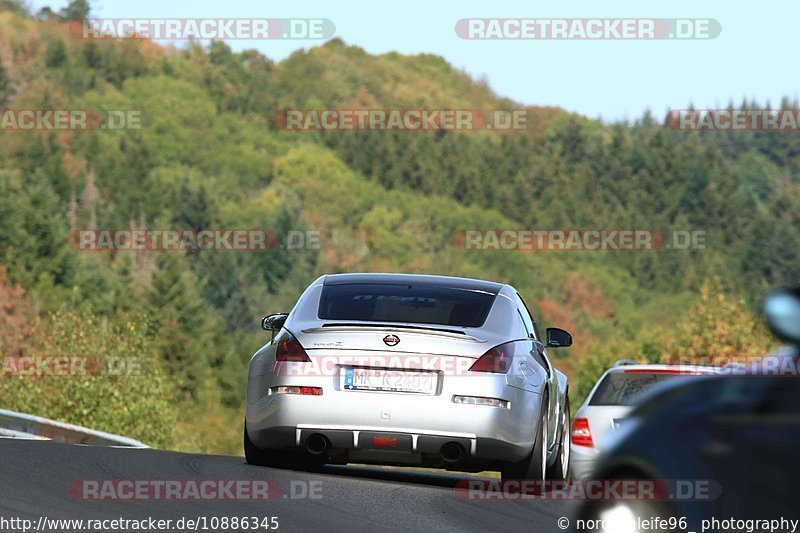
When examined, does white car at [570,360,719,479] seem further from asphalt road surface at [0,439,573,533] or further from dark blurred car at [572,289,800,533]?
dark blurred car at [572,289,800,533]

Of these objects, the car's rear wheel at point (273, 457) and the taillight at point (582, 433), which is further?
the taillight at point (582, 433)

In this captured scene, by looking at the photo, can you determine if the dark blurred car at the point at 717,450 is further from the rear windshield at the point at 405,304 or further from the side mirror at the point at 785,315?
the rear windshield at the point at 405,304

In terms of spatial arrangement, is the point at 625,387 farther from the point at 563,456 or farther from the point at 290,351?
the point at 290,351

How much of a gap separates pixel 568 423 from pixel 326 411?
119 inches

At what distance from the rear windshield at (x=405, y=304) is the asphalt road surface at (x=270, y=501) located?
1174mm

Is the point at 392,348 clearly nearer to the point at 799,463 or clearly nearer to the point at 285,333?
the point at 285,333

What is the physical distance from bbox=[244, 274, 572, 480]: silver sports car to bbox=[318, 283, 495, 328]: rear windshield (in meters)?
0.02

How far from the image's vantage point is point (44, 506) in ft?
28.3

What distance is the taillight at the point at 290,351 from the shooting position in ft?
36.6

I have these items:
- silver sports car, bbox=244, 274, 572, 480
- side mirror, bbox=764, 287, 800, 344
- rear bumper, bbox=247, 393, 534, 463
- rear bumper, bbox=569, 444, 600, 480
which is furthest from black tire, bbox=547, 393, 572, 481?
side mirror, bbox=764, 287, 800, 344

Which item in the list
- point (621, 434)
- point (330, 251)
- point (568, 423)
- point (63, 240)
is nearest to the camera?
point (621, 434)

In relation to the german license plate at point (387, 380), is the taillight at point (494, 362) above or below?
above

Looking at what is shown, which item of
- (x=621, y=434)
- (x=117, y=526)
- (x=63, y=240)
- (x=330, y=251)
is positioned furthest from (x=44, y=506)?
(x=330, y=251)

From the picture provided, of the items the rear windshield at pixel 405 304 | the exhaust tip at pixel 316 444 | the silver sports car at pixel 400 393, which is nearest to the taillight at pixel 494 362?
the silver sports car at pixel 400 393
